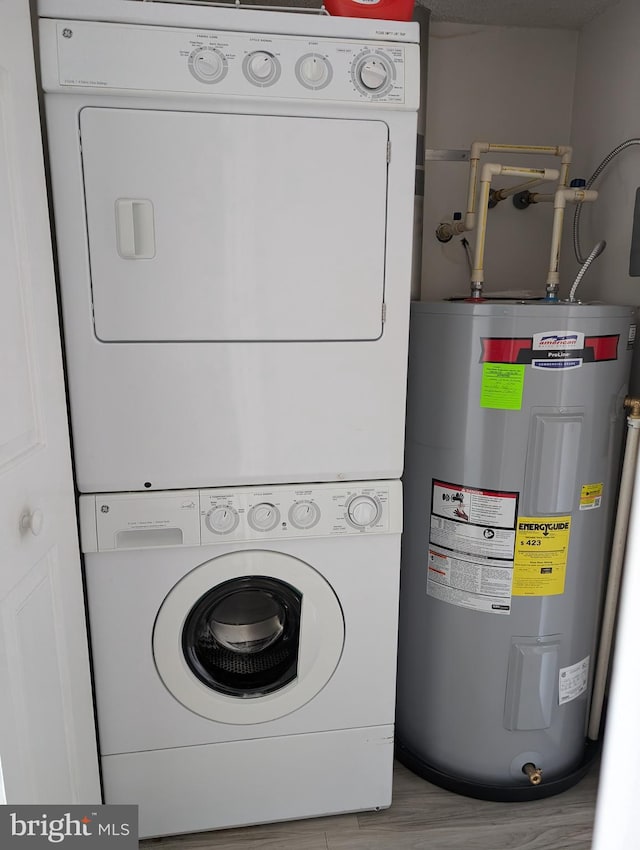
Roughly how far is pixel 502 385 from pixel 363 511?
1.45 ft

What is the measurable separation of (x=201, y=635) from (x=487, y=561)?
2.44 ft

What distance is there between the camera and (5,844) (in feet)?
3.22

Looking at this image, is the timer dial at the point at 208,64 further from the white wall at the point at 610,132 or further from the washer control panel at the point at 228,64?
the white wall at the point at 610,132

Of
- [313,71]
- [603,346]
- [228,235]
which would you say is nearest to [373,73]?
[313,71]

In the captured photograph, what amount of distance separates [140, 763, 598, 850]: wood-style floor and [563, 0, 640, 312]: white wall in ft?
4.67

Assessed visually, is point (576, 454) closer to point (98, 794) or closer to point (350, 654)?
point (350, 654)

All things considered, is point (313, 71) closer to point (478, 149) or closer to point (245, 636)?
point (478, 149)

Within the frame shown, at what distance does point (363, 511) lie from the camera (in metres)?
1.46

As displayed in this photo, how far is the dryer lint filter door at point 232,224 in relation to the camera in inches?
48.8

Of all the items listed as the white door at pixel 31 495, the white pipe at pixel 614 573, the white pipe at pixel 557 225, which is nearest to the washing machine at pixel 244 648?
the white door at pixel 31 495

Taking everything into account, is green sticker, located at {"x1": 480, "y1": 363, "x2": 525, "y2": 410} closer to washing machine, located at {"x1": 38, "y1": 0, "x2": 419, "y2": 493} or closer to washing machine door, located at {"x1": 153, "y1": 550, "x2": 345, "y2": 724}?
washing machine, located at {"x1": 38, "y1": 0, "x2": 419, "y2": 493}

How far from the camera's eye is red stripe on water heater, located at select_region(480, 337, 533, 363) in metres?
1.43

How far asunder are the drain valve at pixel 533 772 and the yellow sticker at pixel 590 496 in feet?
2.35

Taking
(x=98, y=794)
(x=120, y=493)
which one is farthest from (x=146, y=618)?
(x=98, y=794)
